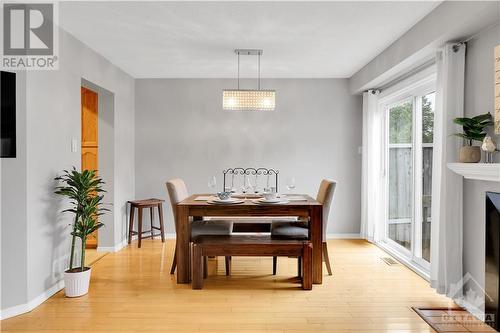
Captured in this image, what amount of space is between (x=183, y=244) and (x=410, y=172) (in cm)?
277

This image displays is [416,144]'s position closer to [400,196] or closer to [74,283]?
[400,196]

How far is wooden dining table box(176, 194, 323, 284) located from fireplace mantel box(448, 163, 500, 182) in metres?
1.19

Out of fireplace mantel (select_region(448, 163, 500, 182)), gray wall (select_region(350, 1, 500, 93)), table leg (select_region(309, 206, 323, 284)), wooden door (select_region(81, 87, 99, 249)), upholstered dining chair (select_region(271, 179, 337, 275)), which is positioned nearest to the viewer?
fireplace mantel (select_region(448, 163, 500, 182))

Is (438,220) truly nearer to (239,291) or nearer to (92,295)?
(239,291)

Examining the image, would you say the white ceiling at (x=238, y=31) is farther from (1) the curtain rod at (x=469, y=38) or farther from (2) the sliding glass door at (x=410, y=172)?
(2) the sliding glass door at (x=410, y=172)

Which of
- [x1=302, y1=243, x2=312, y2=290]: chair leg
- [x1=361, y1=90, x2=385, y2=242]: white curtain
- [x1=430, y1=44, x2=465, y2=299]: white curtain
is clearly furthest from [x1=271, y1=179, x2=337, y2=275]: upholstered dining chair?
[x1=361, y1=90, x2=385, y2=242]: white curtain

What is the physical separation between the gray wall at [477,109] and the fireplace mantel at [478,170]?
0.15 metres

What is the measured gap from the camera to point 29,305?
2.89 meters

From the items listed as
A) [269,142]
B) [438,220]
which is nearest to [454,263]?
[438,220]

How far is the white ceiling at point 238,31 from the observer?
9.71ft

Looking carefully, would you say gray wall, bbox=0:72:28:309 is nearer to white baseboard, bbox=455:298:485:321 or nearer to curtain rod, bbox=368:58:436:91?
white baseboard, bbox=455:298:485:321

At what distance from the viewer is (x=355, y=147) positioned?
556cm

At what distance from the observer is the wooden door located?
190 inches

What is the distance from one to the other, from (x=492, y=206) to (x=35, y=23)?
3.81m
